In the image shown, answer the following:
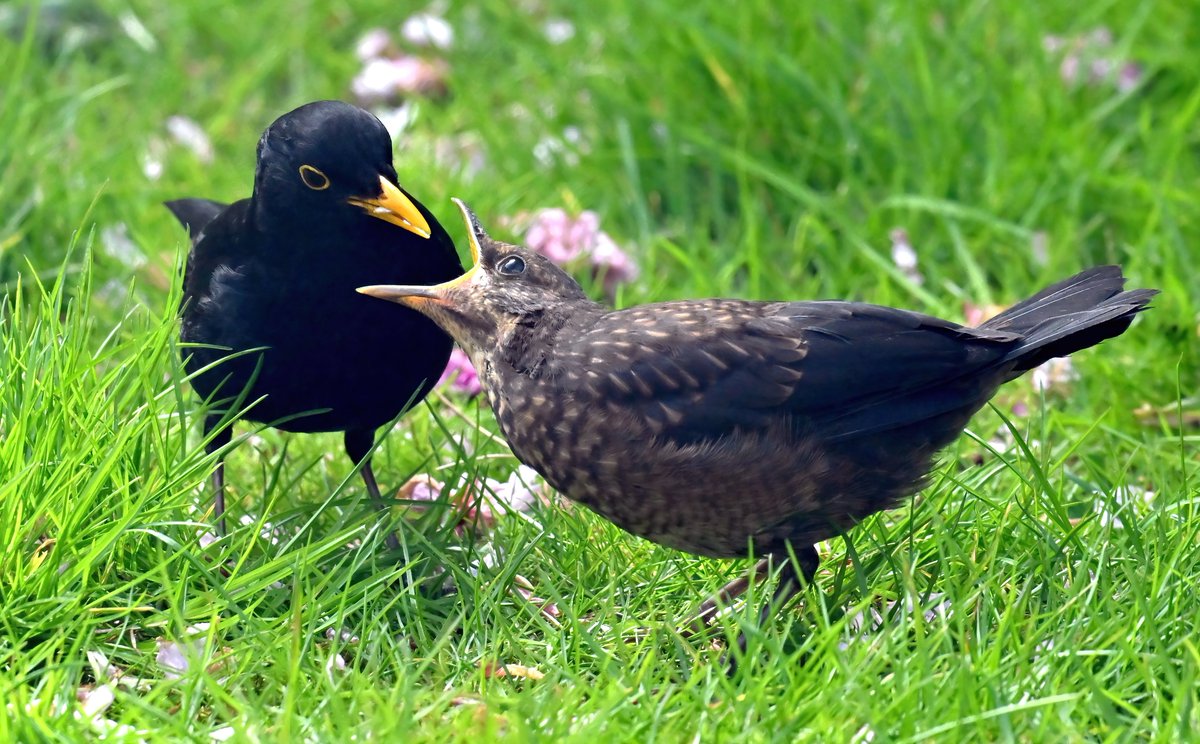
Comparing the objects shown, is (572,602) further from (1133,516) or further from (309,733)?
(1133,516)

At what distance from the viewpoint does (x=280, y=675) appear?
3.27 metres

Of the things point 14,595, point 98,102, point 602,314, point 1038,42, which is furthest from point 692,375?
point 98,102

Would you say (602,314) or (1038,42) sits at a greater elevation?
(1038,42)

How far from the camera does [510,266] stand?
367cm

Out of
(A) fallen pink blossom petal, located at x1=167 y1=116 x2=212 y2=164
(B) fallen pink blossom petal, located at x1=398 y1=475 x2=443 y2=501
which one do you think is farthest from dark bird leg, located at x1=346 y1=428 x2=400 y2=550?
(A) fallen pink blossom petal, located at x1=167 y1=116 x2=212 y2=164

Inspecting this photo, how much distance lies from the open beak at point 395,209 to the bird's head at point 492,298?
0.14 meters

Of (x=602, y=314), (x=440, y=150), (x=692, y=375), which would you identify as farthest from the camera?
(x=440, y=150)

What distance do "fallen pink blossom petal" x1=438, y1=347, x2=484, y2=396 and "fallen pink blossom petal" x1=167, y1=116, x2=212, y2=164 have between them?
1.96 m

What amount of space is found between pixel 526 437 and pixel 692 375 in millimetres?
379

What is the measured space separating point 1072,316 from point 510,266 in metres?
1.24

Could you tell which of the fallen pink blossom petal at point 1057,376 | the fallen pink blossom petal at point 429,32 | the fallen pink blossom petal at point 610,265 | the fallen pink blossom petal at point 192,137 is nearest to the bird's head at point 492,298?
the fallen pink blossom petal at point 610,265

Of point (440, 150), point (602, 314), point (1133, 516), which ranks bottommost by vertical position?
point (1133, 516)

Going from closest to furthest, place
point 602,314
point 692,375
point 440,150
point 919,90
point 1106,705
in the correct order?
point 1106,705 < point 692,375 < point 602,314 < point 919,90 < point 440,150

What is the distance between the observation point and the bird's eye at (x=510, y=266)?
12.0 feet
